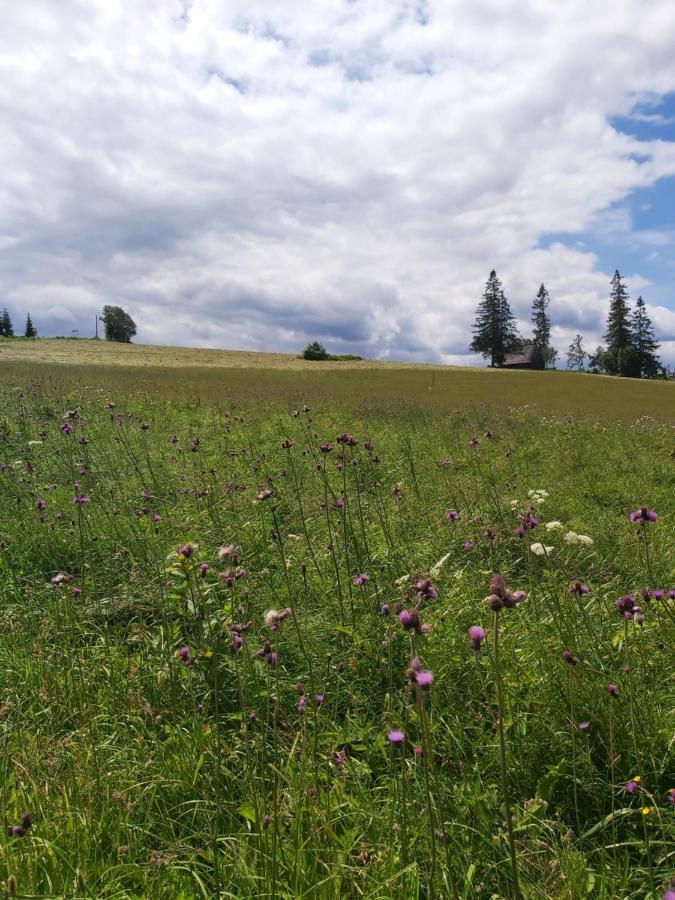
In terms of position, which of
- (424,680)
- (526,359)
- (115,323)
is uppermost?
(115,323)

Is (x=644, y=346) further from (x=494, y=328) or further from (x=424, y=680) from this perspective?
(x=424, y=680)

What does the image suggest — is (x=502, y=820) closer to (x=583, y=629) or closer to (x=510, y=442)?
(x=583, y=629)

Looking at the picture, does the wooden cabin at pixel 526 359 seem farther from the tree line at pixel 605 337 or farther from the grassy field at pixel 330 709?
the grassy field at pixel 330 709

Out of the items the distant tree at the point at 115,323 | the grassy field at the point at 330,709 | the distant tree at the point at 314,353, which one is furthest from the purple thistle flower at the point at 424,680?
the distant tree at the point at 115,323

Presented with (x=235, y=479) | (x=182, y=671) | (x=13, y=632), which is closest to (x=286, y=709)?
(x=182, y=671)

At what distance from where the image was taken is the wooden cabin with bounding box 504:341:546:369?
77125 millimetres

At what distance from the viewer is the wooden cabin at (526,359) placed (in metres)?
77.1

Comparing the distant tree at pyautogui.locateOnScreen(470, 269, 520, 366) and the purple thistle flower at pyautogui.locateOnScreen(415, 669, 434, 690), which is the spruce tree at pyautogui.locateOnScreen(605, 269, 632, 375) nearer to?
the distant tree at pyautogui.locateOnScreen(470, 269, 520, 366)

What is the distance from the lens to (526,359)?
77.5m

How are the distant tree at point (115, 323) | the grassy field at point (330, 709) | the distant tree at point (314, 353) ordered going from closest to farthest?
the grassy field at point (330, 709), the distant tree at point (314, 353), the distant tree at point (115, 323)

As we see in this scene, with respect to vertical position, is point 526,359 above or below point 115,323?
below

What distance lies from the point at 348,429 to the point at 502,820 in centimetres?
993

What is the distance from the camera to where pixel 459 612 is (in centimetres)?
334

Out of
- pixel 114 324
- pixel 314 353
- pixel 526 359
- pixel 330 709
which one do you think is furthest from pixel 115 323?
pixel 330 709
